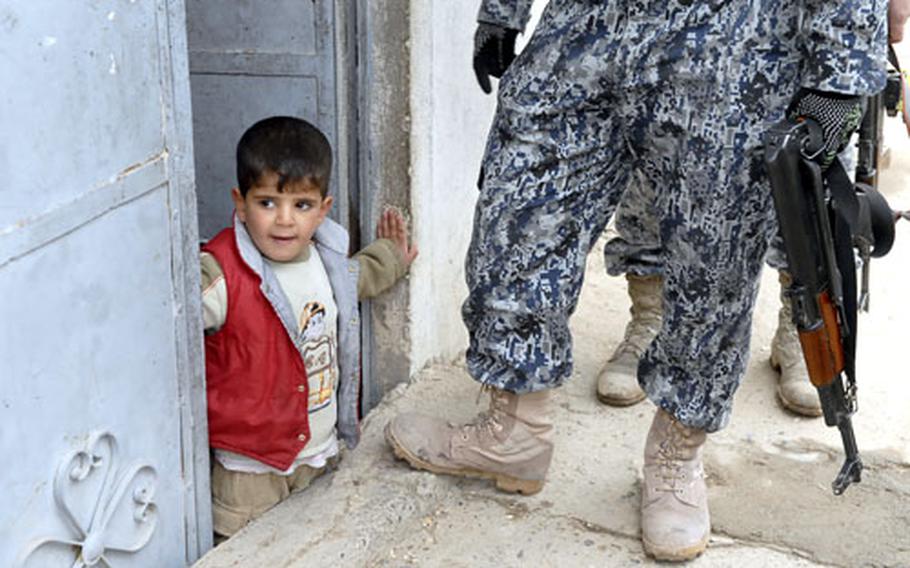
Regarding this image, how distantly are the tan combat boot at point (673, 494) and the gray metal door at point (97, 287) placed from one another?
3.29 ft

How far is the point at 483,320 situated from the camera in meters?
2.60

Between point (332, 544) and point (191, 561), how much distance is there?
31 cm

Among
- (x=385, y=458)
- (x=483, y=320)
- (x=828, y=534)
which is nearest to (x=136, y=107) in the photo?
(x=483, y=320)

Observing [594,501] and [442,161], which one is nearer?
[594,501]

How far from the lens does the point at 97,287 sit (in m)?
2.07

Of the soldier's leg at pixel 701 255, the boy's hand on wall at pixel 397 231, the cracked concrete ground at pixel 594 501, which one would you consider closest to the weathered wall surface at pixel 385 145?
the boy's hand on wall at pixel 397 231

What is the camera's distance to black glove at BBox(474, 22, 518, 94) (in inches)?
105

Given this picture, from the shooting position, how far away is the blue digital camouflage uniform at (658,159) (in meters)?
2.21

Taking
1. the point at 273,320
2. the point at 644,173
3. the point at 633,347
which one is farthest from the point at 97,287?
the point at 633,347

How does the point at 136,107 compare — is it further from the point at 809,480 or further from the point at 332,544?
the point at 809,480

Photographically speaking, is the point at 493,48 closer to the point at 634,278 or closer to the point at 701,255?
the point at 701,255

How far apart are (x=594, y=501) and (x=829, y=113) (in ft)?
3.68

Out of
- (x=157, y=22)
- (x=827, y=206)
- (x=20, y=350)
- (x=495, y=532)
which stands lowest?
(x=495, y=532)

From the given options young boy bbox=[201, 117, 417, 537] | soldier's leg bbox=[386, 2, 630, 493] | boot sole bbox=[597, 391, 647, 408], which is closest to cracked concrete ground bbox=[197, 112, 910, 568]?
boot sole bbox=[597, 391, 647, 408]
